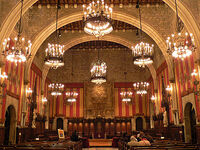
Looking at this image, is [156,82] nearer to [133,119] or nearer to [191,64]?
[133,119]

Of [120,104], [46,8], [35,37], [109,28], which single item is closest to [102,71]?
[109,28]

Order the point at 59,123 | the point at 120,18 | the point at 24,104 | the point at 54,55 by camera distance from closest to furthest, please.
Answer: the point at 54,55 → the point at 24,104 → the point at 120,18 → the point at 59,123

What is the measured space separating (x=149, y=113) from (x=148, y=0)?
1293cm

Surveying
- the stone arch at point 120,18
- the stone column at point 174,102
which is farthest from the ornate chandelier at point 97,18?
the stone column at point 174,102

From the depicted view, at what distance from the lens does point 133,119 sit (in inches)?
942

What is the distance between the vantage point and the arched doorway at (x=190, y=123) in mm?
12930

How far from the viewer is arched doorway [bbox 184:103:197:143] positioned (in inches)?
509

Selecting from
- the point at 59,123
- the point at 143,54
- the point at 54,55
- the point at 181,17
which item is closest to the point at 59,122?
the point at 59,123

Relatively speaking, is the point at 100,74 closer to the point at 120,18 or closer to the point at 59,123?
the point at 120,18

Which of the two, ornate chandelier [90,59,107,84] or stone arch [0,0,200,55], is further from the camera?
ornate chandelier [90,59,107,84]

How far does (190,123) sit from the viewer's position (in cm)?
1322

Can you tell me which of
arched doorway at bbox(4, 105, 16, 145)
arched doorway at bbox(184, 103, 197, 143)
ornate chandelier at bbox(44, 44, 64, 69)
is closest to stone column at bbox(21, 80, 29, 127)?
arched doorway at bbox(4, 105, 16, 145)

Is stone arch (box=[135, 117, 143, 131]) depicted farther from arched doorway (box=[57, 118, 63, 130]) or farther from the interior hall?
arched doorway (box=[57, 118, 63, 130])

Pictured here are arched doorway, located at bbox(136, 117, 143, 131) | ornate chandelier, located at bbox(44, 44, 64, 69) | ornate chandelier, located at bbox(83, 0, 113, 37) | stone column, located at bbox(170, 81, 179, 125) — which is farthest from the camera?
arched doorway, located at bbox(136, 117, 143, 131)
